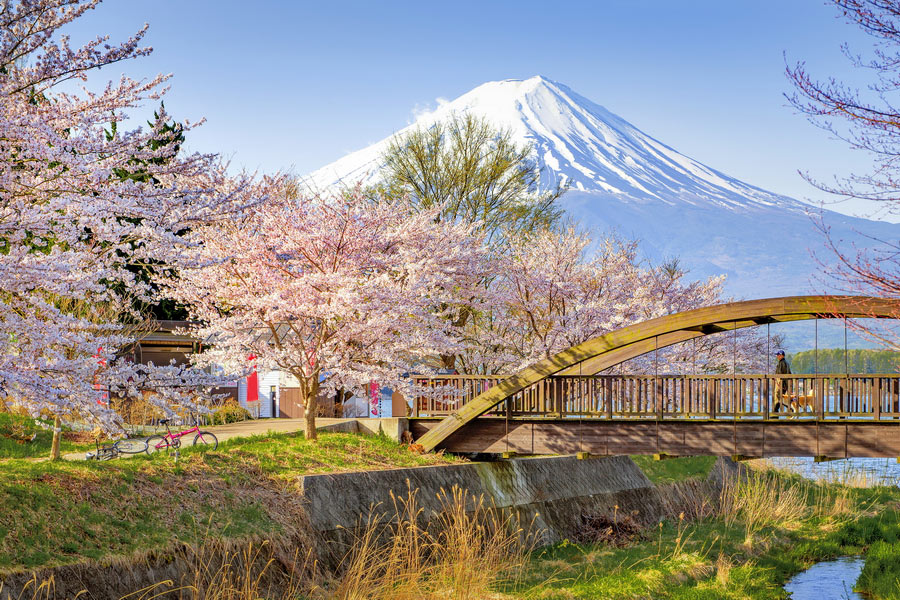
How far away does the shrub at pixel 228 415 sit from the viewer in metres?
27.9

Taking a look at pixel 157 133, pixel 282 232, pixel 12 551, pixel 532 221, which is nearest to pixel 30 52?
pixel 157 133

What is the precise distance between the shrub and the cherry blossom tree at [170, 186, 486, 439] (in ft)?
22.9

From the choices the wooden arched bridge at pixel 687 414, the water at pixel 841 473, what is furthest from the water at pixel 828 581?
the water at pixel 841 473

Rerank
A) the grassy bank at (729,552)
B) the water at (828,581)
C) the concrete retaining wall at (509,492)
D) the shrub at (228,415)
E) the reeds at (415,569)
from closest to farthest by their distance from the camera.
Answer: the reeds at (415,569), the concrete retaining wall at (509,492), the grassy bank at (729,552), the water at (828,581), the shrub at (228,415)

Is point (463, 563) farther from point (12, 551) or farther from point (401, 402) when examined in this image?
point (401, 402)

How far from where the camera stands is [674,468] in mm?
28609

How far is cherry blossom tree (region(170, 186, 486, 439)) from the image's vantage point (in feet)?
62.2

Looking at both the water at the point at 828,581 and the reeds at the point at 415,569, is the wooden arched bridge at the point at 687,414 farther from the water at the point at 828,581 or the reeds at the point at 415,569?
the reeds at the point at 415,569

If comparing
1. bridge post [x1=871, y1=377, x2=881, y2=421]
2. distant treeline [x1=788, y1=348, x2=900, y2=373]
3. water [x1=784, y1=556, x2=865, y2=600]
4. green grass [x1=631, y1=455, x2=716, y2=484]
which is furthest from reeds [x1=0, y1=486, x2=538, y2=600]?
green grass [x1=631, y1=455, x2=716, y2=484]

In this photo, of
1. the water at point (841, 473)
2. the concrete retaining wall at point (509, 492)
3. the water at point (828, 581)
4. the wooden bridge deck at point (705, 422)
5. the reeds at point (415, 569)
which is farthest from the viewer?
the water at point (841, 473)

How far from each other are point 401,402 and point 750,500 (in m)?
12.2

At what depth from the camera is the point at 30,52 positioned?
371 inches

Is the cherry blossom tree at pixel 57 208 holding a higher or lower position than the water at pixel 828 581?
higher

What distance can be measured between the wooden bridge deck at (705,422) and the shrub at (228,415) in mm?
8928
